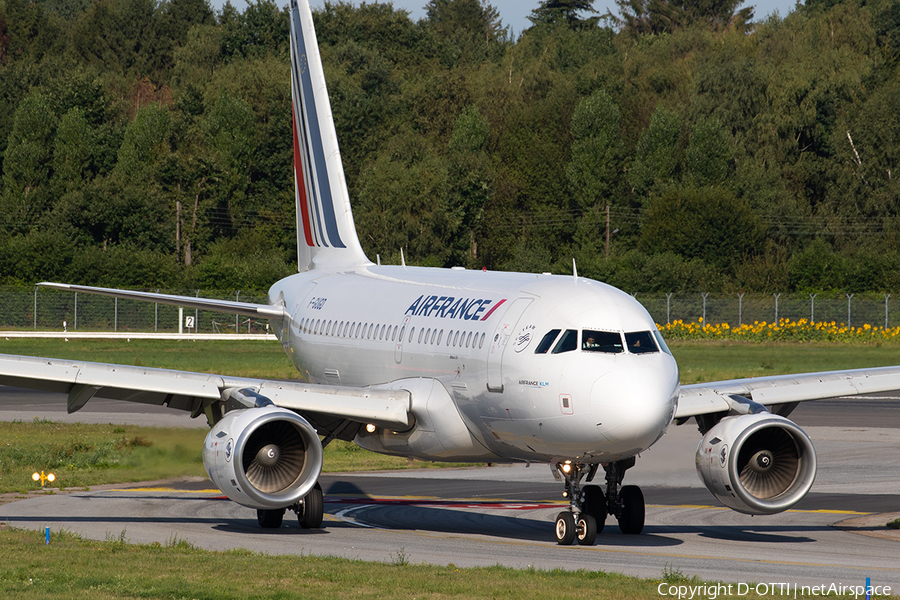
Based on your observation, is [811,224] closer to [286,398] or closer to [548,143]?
[548,143]

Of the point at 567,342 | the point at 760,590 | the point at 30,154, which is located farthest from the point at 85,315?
the point at 760,590

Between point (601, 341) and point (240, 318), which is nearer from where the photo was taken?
point (601, 341)

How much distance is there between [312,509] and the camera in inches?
841

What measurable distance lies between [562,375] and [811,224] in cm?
9616

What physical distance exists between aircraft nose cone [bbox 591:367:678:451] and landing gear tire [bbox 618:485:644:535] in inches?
123

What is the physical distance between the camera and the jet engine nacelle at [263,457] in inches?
763

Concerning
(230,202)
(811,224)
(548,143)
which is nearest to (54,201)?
(230,202)

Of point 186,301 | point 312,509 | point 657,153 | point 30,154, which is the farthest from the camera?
point 657,153

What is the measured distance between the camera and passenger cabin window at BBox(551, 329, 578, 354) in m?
18.8

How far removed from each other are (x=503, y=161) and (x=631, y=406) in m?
108

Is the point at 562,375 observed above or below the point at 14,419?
above

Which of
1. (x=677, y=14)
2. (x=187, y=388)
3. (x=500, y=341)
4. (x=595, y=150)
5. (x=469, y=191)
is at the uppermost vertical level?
(x=677, y=14)

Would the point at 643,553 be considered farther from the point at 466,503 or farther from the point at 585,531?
the point at 466,503

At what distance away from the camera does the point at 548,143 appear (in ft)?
399
